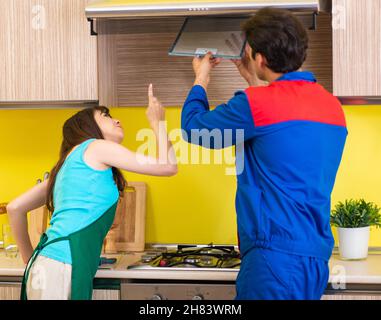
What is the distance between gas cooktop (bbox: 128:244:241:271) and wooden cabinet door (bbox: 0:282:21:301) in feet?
1.40

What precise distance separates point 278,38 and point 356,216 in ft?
3.26

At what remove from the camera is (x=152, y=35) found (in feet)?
10.1

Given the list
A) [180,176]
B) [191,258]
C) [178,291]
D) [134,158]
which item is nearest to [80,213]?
[134,158]

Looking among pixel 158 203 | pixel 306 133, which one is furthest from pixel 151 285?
pixel 306 133

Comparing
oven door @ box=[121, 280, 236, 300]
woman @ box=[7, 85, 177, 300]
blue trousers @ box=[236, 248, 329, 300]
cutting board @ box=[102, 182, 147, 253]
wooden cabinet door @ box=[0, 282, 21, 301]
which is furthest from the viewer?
cutting board @ box=[102, 182, 147, 253]

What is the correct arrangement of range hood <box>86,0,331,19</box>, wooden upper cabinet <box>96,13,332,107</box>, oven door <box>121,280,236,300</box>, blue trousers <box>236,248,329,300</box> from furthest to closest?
wooden upper cabinet <box>96,13,332,107</box>
oven door <box>121,280,236,300</box>
range hood <box>86,0,331,19</box>
blue trousers <box>236,248,329,300</box>

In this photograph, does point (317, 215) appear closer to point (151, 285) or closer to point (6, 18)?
point (151, 285)

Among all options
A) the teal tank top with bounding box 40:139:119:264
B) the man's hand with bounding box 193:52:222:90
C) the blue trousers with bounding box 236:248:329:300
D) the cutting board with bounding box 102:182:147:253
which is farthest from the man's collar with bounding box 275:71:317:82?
the cutting board with bounding box 102:182:147:253

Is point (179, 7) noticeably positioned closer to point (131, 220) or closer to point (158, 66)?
point (158, 66)

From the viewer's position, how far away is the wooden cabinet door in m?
2.71

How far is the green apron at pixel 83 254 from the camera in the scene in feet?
7.88

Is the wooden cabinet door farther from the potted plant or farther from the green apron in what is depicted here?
the potted plant

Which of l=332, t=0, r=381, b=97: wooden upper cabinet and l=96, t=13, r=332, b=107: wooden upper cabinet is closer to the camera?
l=332, t=0, r=381, b=97: wooden upper cabinet

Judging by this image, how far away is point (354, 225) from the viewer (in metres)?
2.85
